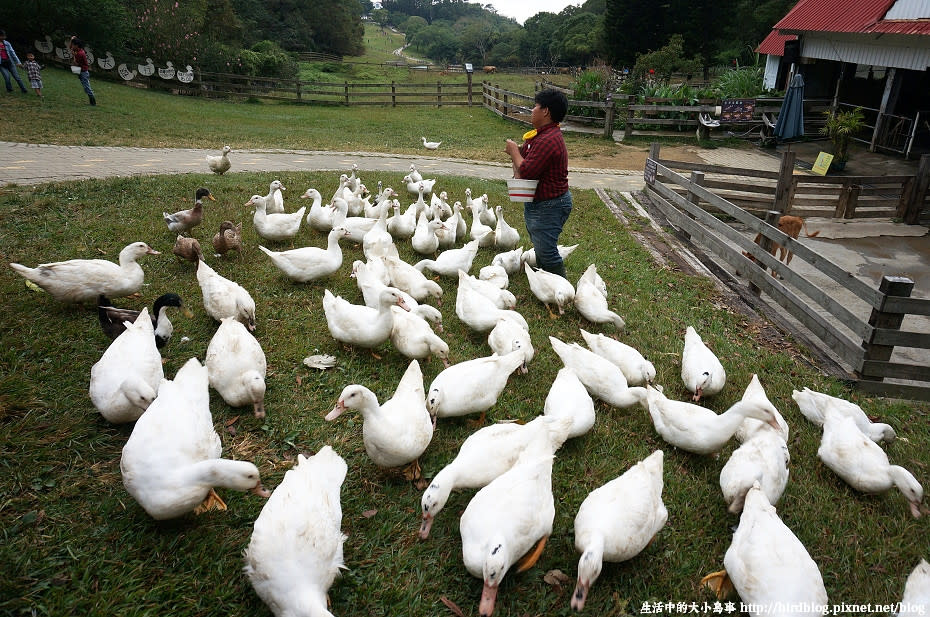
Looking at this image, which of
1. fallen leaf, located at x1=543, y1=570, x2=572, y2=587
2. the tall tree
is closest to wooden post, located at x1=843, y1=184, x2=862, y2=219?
fallen leaf, located at x1=543, y1=570, x2=572, y2=587

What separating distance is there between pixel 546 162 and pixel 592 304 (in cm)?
161

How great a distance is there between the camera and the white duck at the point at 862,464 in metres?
3.38

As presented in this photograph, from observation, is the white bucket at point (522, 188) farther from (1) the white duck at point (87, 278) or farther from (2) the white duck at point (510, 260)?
(1) the white duck at point (87, 278)

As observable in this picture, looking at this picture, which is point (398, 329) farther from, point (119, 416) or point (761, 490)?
point (761, 490)

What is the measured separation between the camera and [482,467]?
3.16 meters

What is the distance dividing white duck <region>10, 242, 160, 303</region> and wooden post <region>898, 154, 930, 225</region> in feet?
43.4

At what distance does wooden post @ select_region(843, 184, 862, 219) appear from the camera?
32.9ft

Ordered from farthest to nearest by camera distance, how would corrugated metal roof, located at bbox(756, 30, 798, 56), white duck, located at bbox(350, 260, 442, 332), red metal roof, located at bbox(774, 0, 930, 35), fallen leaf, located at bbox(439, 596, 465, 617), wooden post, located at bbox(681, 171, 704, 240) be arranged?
corrugated metal roof, located at bbox(756, 30, 798, 56) → red metal roof, located at bbox(774, 0, 930, 35) → wooden post, located at bbox(681, 171, 704, 240) → white duck, located at bbox(350, 260, 442, 332) → fallen leaf, located at bbox(439, 596, 465, 617)

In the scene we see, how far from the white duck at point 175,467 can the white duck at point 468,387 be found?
1.37 metres

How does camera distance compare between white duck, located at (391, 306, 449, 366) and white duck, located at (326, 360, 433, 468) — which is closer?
white duck, located at (326, 360, 433, 468)

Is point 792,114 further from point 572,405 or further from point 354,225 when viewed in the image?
point 572,405

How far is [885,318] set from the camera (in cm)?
450

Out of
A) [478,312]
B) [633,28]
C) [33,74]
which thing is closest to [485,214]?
[478,312]

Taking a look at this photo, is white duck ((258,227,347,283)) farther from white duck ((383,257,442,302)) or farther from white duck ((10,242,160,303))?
white duck ((10,242,160,303))
